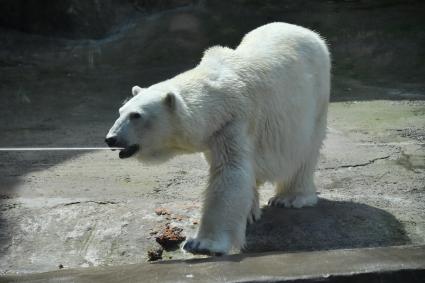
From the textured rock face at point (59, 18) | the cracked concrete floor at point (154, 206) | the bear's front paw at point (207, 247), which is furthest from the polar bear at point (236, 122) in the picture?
the textured rock face at point (59, 18)

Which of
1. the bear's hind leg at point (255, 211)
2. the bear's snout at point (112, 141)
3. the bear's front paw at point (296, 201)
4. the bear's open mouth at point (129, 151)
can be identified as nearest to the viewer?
the bear's snout at point (112, 141)

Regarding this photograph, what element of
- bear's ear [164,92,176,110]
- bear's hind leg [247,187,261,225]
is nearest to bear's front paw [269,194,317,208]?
bear's hind leg [247,187,261,225]

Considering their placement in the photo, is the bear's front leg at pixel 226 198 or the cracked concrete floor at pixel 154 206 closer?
the bear's front leg at pixel 226 198

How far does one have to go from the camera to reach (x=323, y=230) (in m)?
4.67

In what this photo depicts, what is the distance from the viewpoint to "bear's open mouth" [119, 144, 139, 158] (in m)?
4.10

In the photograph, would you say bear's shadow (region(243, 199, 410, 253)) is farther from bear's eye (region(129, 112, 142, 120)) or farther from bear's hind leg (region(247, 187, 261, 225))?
bear's eye (region(129, 112, 142, 120))

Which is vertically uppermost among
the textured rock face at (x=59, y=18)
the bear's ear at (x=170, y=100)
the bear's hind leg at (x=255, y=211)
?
the bear's ear at (x=170, y=100)

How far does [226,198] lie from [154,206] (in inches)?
43.1

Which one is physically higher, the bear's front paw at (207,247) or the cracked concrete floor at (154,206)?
the bear's front paw at (207,247)

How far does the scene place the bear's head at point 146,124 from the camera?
4055 millimetres

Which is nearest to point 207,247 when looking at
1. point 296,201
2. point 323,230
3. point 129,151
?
point 129,151

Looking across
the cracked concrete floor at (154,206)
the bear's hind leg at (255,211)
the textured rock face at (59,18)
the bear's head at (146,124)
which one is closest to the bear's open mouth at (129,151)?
the bear's head at (146,124)

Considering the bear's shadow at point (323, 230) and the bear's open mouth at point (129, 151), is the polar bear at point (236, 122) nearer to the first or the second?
the bear's open mouth at point (129, 151)

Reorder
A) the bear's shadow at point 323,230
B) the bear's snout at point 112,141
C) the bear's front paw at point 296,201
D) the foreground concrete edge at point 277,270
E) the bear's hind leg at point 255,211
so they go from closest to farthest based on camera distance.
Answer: the foreground concrete edge at point 277,270
the bear's snout at point 112,141
the bear's shadow at point 323,230
the bear's hind leg at point 255,211
the bear's front paw at point 296,201
